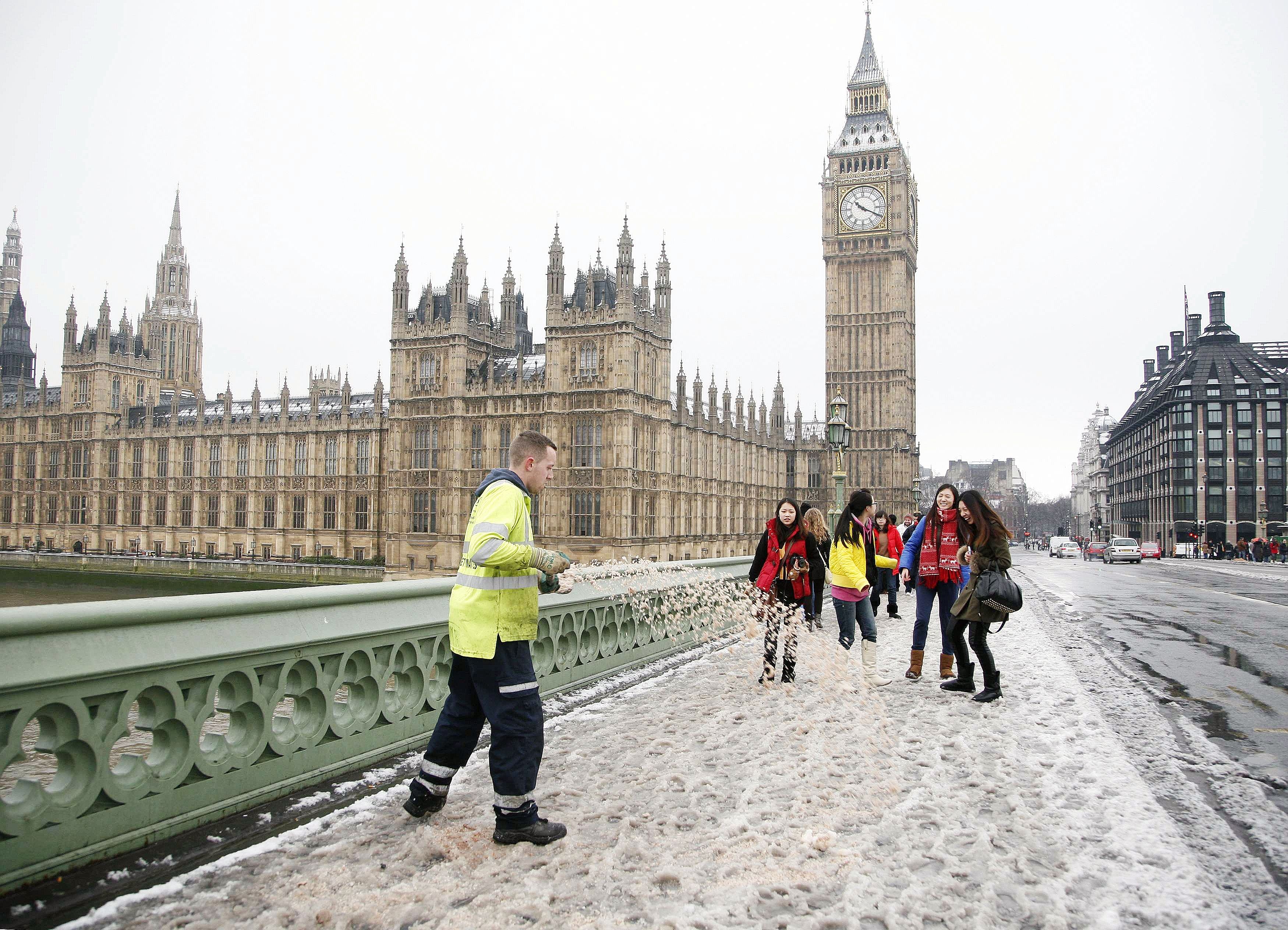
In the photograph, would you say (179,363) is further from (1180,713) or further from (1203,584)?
(1180,713)

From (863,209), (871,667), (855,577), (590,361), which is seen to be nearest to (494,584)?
(855,577)

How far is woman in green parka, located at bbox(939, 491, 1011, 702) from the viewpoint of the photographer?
25.7ft

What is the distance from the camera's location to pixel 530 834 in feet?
14.1

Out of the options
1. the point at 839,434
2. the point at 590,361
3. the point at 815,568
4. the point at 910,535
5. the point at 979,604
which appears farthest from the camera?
the point at 590,361

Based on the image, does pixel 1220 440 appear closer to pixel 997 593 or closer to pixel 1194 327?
pixel 1194 327

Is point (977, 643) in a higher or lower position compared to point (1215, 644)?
higher

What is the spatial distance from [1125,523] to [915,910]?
11761 cm

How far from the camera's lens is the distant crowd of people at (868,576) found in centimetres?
805

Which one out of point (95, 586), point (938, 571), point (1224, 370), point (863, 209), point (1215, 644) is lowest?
point (95, 586)

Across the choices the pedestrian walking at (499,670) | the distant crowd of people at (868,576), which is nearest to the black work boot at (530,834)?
the pedestrian walking at (499,670)

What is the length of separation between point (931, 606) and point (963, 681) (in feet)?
3.79

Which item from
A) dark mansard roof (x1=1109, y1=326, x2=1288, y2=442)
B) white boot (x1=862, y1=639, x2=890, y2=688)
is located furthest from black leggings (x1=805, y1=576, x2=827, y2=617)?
dark mansard roof (x1=1109, y1=326, x2=1288, y2=442)

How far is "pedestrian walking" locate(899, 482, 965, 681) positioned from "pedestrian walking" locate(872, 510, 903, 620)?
5.90 feet

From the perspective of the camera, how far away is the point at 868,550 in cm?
986
